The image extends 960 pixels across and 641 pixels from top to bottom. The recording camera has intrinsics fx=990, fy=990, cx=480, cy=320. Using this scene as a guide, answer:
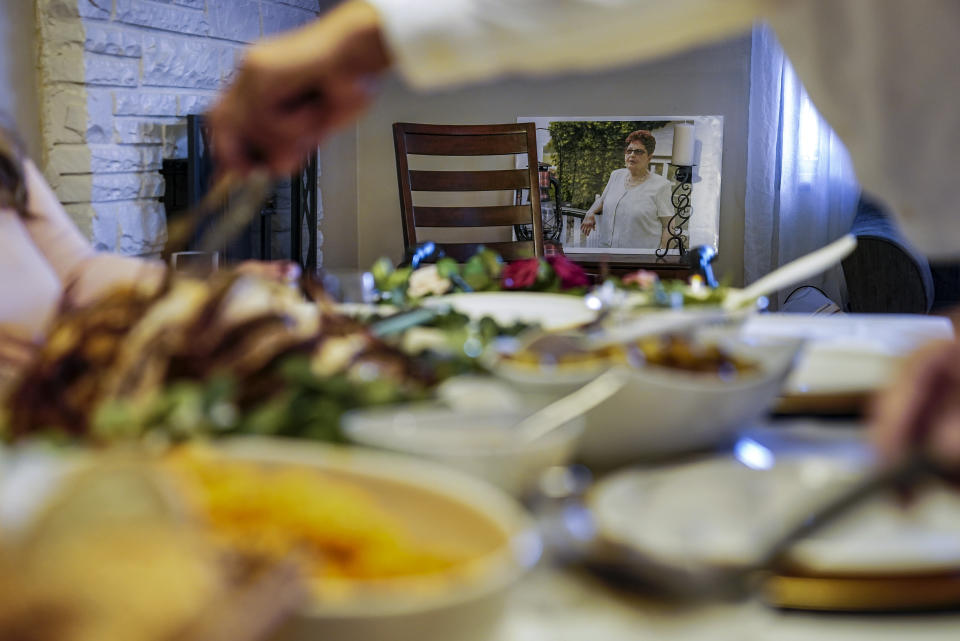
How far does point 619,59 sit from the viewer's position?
0.91m

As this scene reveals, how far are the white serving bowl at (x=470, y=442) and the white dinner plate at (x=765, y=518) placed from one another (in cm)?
3

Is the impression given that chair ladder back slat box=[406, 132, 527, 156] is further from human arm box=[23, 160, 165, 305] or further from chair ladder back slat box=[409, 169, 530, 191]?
human arm box=[23, 160, 165, 305]

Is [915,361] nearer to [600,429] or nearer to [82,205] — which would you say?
[600,429]

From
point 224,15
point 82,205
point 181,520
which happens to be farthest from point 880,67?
point 224,15

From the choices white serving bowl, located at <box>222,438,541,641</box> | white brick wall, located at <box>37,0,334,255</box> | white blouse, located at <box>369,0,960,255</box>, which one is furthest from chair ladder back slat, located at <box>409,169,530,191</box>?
white serving bowl, located at <box>222,438,541,641</box>

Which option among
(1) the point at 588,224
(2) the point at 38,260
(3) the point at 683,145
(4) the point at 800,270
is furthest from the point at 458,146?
(4) the point at 800,270

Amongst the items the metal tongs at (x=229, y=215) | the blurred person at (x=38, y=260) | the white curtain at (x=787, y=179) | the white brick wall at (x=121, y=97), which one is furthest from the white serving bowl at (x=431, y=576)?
the white curtain at (x=787, y=179)

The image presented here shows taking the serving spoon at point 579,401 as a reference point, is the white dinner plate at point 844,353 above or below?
below

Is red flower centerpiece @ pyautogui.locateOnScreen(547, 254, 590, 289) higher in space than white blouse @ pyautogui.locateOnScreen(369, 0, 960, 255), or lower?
lower

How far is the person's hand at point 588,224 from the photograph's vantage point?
488 cm

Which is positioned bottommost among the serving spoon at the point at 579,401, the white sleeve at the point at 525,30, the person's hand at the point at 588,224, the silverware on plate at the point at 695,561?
the person's hand at the point at 588,224

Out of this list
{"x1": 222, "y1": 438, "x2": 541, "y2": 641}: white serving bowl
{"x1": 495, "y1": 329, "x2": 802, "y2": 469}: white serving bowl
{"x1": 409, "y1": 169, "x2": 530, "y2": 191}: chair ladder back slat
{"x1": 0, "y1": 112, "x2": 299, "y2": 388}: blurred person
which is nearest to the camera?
{"x1": 222, "y1": 438, "x2": 541, "y2": 641}: white serving bowl

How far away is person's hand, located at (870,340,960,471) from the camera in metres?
0.44

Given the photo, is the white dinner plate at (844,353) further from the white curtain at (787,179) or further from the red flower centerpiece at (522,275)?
the white curtain at (787,179)
